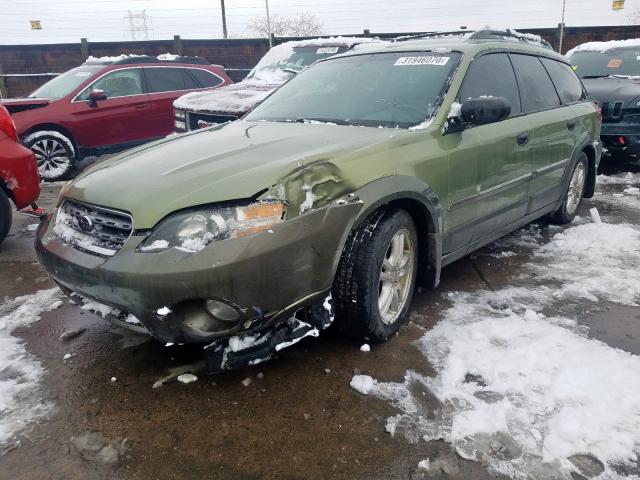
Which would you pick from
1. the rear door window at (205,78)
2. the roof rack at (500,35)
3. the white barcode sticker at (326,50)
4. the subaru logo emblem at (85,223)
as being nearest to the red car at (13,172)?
the subaru logo emblem at (85,223)

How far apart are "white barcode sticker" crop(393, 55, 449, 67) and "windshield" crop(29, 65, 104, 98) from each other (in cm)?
633

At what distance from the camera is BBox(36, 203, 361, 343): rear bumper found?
7.14 ft

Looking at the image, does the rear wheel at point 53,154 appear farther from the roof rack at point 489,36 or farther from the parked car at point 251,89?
the roof rack at point 489,36

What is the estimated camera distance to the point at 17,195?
4.41 meters

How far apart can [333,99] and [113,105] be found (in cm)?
583

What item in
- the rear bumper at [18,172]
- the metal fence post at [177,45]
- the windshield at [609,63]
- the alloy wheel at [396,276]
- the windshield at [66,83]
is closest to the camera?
the alloy wheel at [396,276]

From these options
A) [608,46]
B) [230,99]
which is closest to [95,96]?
[230,99]

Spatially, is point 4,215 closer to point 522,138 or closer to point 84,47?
point 522,138

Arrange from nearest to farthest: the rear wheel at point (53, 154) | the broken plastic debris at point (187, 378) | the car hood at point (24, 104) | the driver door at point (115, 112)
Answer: the broken plastic debris at point (187, 378) → the car hood at point (24, 104) → the rear wheel at point (53, 154) → the driver door at point (115, 112)

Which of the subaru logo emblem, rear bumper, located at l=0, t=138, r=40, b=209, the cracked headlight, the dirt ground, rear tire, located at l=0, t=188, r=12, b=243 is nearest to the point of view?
the dirt ground

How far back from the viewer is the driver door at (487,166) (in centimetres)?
324

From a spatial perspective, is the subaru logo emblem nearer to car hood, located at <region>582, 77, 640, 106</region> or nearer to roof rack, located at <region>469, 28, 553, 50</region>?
roof rack, located at <region>469, 28, 553, 50</region>

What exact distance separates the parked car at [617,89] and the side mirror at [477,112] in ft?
17.2

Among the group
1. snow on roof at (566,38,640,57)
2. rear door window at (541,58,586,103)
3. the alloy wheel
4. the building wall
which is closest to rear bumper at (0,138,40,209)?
the alloy wheel
